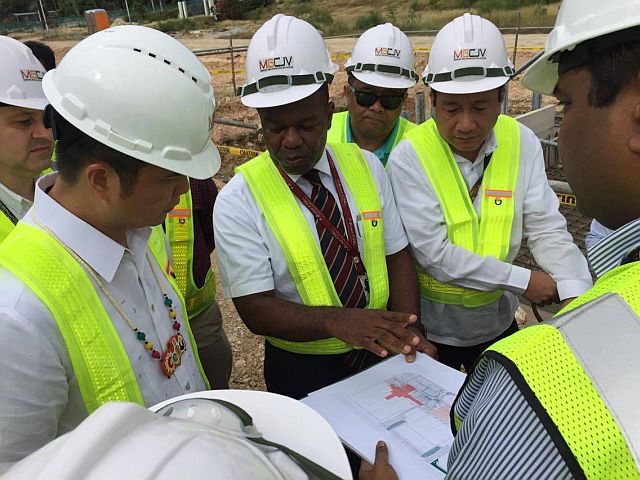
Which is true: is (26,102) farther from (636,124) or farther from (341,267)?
(636,124)

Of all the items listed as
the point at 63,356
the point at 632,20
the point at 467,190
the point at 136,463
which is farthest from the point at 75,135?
the point at 467,190

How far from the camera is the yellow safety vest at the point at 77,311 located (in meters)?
1.40

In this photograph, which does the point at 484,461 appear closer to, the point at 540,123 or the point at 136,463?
the point at 136,463

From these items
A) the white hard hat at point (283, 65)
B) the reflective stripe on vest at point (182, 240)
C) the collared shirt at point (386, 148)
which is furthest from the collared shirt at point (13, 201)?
the collared shirt at point (386, 148)

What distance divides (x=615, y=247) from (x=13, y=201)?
2658mm

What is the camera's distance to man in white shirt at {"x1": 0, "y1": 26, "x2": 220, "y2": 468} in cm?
134

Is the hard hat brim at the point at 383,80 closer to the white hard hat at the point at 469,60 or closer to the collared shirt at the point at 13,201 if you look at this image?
the white hard hat at the point at 469,60

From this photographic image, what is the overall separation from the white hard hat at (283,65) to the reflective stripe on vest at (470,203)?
0.65 m

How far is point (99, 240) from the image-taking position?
5.20ft

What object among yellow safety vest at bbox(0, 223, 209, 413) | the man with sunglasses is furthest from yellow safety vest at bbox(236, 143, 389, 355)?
the man with sunglasses

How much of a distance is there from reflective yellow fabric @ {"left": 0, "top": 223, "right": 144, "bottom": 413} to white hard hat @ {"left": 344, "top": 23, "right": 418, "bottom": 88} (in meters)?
2.50

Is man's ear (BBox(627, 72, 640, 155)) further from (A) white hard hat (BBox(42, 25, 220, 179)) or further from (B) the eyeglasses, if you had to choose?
(B) the eyeglasses

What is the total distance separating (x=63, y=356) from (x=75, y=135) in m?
0.67

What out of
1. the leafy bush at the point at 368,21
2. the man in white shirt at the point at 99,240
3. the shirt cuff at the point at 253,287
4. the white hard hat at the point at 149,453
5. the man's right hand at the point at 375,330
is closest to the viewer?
the white hard hat at the point at 149,453
